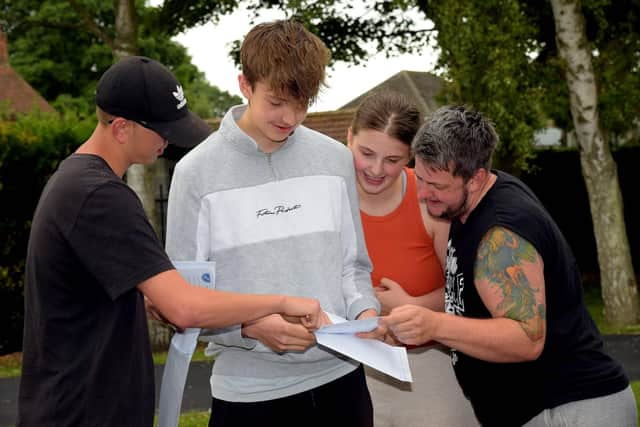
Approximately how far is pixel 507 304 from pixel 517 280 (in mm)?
93

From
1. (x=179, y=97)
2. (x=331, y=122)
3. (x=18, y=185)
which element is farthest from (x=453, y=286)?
(x=331, y=122)

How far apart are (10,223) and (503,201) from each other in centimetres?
1092

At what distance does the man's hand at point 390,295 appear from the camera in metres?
3.88

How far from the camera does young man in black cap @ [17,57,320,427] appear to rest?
9.29 ft

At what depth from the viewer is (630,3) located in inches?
703

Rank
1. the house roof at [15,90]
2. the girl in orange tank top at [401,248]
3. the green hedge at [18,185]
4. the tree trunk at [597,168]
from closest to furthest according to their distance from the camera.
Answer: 1. the girl in orange tank top at [401,248]
2. the green hedge at [18,185]
3. the tree trunk at [597,168]
4. the house roof at [15,90]

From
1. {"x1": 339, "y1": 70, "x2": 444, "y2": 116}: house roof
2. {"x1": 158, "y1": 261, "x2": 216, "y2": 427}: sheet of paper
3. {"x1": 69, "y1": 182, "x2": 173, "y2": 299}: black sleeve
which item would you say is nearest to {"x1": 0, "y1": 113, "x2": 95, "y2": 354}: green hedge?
{"x1": 158, "y1": 261, "x2": 216, "y2": 427}: sheet of paper

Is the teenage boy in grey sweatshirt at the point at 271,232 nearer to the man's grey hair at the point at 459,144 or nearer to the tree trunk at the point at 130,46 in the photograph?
the man's grey hair at the point at 459,144

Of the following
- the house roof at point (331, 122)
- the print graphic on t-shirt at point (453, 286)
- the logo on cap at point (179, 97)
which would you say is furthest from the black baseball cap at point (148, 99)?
the house roof at point (331, 122)

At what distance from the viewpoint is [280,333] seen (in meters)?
3.29

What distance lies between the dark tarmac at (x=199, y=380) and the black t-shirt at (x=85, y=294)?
614cm

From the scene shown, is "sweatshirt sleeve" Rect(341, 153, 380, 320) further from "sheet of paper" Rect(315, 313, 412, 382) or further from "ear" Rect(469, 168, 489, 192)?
"ear" Rect(469, 168, 489, 192)

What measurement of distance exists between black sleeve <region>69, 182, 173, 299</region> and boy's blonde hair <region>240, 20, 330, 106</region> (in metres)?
0.78

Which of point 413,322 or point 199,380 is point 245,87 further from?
point 199,380
